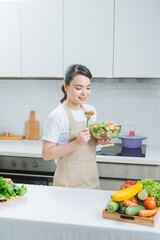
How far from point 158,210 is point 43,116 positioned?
2384mm

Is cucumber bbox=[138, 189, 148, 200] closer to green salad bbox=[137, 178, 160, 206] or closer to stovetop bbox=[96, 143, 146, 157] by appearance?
green salad bbox=[137, 178, 160, 206]

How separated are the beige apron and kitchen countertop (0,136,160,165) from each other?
2.09ft

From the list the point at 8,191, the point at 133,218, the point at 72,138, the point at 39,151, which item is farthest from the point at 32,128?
the point at 133,218

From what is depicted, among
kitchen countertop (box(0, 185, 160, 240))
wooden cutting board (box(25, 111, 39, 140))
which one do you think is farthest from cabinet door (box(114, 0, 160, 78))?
kitchen countertop (box(0, 185, 160, 240))

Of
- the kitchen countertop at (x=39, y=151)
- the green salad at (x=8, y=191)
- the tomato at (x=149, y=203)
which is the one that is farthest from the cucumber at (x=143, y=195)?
the kitchen countertop at (x=39, y=151)

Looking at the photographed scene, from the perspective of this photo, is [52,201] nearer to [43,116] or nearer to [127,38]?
[127,38]

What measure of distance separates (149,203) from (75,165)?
2.57 feet

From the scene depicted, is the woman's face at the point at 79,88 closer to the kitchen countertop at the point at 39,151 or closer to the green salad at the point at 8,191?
the green salad at the point at 8,191

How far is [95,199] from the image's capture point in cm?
162

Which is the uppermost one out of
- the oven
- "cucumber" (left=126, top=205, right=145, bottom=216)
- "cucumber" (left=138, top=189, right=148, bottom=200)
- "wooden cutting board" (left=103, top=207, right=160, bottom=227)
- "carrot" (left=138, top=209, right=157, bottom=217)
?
"cucumber" (left=138, top=189, right=148, bottom=200)

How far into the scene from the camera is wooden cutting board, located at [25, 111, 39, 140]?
11.6ft

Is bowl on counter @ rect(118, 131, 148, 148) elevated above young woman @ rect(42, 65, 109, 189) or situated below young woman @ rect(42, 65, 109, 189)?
below

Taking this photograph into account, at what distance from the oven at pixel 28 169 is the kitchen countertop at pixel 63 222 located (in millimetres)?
1223

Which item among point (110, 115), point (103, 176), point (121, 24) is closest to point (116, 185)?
point (103, 176)
